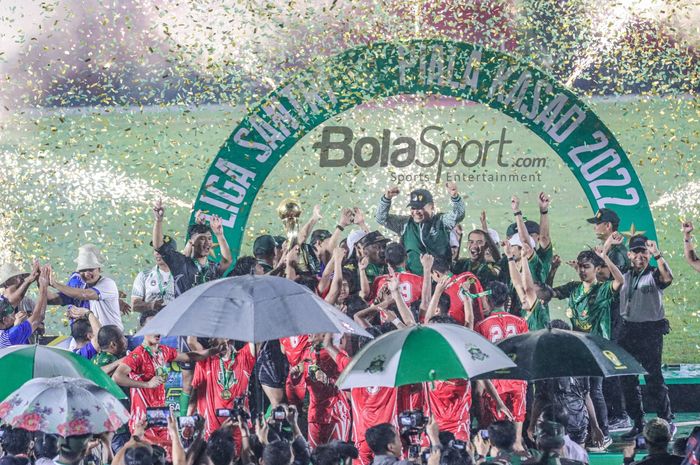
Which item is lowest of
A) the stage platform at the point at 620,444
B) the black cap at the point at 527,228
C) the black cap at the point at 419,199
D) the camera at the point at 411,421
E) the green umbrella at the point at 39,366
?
the stage platform at the point at 620,444

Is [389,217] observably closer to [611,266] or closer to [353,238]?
[353,238]

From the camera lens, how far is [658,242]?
1091 cm

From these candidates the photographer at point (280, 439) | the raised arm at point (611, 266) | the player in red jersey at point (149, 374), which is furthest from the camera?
the raised arm at point (611, 266)

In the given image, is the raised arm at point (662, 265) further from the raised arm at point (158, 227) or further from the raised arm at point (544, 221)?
the raised arm at point (158, 227)

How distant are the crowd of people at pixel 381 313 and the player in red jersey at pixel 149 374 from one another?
10 millimetres

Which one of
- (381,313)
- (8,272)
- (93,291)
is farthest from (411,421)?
(8,272)

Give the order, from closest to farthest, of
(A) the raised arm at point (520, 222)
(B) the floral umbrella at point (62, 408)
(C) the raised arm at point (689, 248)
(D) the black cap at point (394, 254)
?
(B) the floral umbrella at point (62, 408)
(C) the raised arm at point (689, 248)
(D) the black cap at point (394, 254)
(A) the raised arm at point (520, 222)

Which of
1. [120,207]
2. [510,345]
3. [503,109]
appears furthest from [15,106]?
[510,345]

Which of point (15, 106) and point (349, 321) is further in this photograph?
point (15, 106)

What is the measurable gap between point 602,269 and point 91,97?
5103 millimetres

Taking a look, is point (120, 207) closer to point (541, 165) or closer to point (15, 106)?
point (15, 106)

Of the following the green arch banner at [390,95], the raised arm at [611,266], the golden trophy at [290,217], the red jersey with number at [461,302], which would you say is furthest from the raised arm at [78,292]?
the raised arm at [611,266]

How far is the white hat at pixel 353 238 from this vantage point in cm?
1047

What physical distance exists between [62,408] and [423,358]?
1875 millimetres
